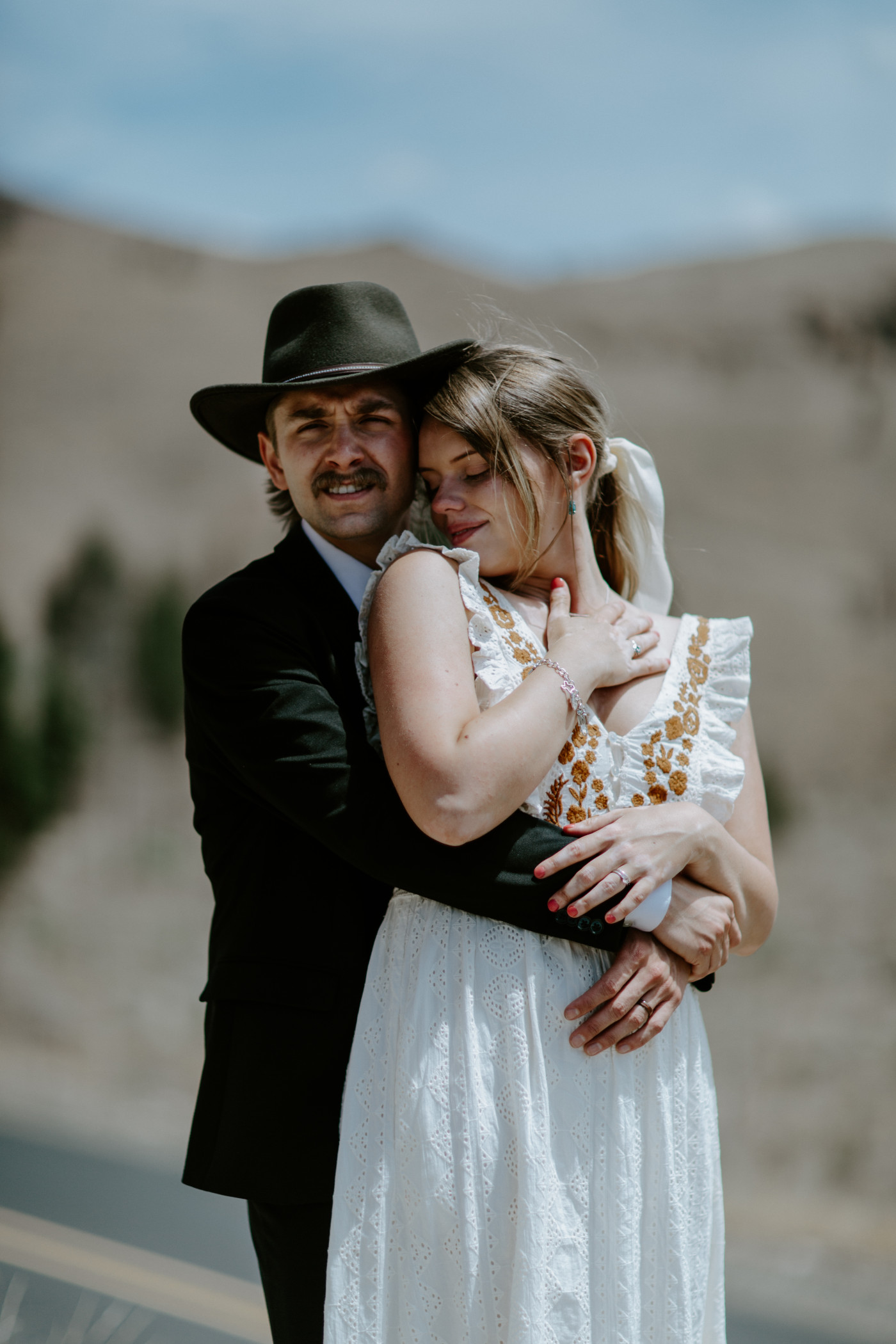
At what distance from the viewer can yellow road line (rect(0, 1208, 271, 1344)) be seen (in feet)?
16.9

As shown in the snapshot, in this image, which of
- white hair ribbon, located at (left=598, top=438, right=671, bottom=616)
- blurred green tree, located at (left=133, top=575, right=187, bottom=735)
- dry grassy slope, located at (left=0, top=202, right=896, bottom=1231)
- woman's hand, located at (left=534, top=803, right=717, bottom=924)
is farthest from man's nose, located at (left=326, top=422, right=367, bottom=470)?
blurred green tree, located at (left=133, top=575, right=187, bottom=735)

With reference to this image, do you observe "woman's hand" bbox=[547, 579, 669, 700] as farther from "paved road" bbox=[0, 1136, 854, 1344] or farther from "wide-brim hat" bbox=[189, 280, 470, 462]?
"paved road" bbox=[0, 1136, 854, 1344]

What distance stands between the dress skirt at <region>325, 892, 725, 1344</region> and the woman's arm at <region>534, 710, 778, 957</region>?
13 cm

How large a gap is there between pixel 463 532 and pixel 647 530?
1.66 feet

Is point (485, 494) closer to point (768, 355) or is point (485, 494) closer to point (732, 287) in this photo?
point (768, 355)

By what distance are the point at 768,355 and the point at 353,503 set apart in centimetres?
2495

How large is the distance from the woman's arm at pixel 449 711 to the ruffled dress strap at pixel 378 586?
0.08ft

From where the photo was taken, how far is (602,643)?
192 cm

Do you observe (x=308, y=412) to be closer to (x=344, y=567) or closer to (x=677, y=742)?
(x=344, y=567)

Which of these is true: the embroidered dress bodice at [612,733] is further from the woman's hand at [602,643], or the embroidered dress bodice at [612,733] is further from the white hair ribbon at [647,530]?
the white hair ribbon at [647,530]

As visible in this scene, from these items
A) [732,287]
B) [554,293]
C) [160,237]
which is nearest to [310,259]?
[160,237]

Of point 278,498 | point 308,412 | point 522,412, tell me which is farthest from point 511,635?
point 278,498

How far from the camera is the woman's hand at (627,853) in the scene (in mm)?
1755

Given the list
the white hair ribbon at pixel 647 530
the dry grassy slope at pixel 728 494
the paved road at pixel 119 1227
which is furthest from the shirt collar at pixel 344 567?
the dry grassy slope at pixel 728 494
